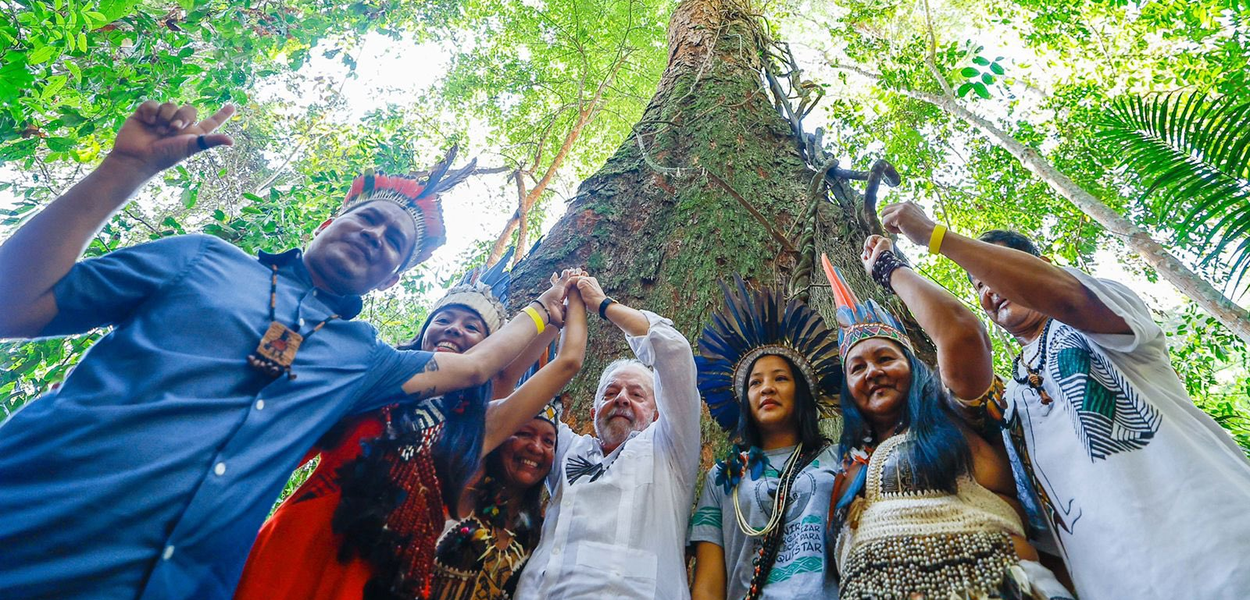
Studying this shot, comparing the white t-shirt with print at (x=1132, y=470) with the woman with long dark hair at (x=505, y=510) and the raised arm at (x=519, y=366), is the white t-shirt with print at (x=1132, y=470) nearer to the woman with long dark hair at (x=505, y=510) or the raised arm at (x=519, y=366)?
the woman with long dark hair at (x=505, y=510)

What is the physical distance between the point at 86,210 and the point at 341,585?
3.92ft

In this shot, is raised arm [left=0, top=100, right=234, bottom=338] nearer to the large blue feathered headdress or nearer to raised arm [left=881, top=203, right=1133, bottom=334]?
the large blue feathered headdress

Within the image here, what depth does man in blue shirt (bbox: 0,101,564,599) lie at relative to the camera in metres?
1.22

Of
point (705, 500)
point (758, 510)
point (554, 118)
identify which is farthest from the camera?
point (554, 118)

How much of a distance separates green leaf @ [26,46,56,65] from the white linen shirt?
242 centimetres

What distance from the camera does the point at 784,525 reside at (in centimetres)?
197

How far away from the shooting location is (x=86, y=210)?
1484 mm

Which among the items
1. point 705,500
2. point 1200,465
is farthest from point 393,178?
point 1200,465

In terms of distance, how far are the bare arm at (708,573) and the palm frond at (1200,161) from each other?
2476 millimetres

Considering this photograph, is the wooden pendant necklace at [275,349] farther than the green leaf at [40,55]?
No

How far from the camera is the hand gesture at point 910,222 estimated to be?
196 cm

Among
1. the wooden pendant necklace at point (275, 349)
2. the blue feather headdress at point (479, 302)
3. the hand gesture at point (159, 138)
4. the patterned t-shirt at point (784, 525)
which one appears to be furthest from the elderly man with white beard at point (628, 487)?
the hand gesture at point (159, 138)

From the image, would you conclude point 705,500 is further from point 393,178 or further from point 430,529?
point 393,178

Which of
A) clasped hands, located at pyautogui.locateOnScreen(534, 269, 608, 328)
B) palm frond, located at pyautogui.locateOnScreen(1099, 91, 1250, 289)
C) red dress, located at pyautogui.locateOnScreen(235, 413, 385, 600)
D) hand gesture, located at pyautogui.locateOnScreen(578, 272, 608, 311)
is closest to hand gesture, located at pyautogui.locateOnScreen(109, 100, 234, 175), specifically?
red dress, located at pyautogui.locateOnScreen(235, 413, 385, 600)
